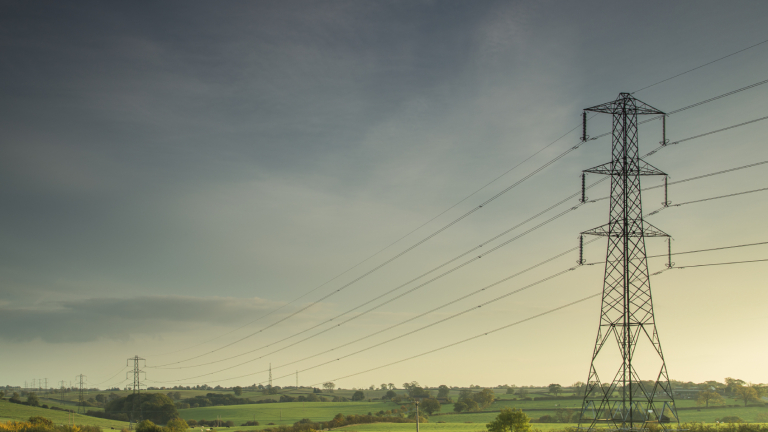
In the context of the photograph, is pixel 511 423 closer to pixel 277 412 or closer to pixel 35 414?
pixel 277 412

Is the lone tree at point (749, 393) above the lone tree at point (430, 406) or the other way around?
above

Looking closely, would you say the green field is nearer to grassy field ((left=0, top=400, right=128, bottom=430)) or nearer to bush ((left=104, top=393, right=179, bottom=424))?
grassy field ((left=0, top=400, right=128, bottom=430))

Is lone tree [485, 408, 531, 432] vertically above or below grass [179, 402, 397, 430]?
above

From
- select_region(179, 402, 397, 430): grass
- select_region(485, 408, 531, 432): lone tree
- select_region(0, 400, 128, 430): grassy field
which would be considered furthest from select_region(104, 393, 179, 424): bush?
select_region(485, 408, 531, 432): lone tree

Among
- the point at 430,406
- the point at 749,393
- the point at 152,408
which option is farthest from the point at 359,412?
the point at 749,393

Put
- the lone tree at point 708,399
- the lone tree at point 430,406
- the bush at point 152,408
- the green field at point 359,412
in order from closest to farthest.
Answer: the green field at point 359,412, the lone tree at point 708,399, the bush at point 152,408, the lone tree at point 430,406

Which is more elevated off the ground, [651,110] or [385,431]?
[651,110]

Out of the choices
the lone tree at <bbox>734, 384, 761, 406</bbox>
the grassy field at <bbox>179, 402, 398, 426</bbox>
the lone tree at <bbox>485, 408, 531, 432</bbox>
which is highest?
the lone tree at <bbox>485, 408, 531, 432</bbox>

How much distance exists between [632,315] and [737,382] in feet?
592

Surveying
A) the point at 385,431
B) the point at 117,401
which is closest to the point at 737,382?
the point at 385,431

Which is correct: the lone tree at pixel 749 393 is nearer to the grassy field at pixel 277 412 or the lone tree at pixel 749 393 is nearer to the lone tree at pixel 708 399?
the lone tree at pixel 708 399

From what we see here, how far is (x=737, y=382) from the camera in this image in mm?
187000

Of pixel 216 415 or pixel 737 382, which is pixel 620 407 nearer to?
pixel 216 415

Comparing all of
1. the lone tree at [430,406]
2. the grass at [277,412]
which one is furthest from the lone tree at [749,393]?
the grass at [277,412]
